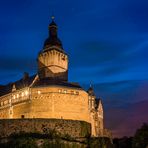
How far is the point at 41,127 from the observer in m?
53.5

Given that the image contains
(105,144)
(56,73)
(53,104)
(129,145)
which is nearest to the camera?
(105,144)

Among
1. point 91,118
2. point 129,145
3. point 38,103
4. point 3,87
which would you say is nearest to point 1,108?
point 3,87

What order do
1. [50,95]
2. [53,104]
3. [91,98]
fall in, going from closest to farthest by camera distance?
[53,104]
[50,95]
[91,98]

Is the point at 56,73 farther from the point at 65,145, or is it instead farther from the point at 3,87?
the point at 65,145

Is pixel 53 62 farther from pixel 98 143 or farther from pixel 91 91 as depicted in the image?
pixel 98 143

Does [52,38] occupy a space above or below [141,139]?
above

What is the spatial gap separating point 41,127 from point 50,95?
826 inches

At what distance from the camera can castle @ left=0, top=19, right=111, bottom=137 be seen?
7400cm

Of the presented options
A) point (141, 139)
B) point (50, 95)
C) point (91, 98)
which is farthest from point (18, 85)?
point (141, 139)

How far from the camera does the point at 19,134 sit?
171ft

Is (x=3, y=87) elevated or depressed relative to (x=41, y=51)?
depressed

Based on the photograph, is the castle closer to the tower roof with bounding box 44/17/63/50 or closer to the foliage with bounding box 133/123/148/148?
the tower roof with bounding box 44/17/63/50

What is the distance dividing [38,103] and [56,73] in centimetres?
1241

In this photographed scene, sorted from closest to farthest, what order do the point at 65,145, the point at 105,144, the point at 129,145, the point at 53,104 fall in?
the point at 65,145 → the point at 105,144 → the point at 129,145 → the point at 53,104
